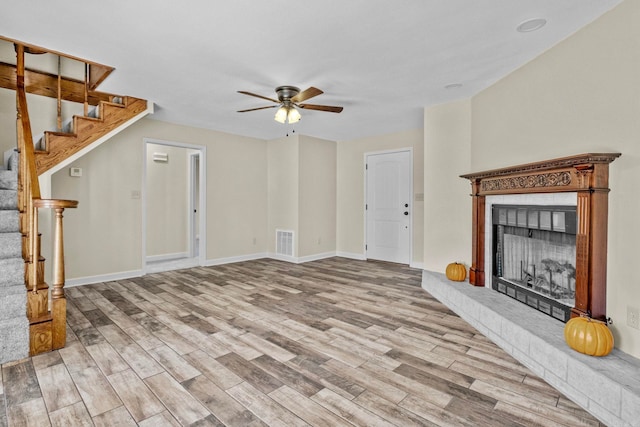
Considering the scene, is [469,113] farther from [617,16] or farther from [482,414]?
[482,414]

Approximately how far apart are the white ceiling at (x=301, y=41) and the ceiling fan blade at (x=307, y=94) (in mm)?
182

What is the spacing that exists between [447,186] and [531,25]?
2084 millimetres

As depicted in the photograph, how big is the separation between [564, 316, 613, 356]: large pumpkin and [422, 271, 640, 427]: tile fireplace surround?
0.13 feet

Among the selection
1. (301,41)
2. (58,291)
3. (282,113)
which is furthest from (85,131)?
(301,41)

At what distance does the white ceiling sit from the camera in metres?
2.25

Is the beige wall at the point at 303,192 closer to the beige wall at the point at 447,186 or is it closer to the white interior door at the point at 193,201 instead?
the white interior door at the point at 193,201

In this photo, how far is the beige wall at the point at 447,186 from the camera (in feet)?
13.3

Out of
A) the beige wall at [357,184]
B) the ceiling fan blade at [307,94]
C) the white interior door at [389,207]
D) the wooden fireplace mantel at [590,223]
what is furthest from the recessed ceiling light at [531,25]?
the white interior door at [389,207]

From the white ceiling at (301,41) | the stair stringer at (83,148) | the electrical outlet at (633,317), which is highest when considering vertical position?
the white ceiling at (301,41)

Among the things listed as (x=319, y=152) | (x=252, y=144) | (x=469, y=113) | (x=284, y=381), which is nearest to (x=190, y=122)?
(x=252, y=144)

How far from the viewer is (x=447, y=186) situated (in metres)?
4.22

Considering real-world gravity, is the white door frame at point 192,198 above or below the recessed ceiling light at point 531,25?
below

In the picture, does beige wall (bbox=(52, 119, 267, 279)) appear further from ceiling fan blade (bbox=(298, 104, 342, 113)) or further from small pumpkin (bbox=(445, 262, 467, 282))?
small pumpkin (bbox=(445, 262, 467, 282))

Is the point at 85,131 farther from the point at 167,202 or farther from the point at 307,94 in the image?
the point at 167,202
